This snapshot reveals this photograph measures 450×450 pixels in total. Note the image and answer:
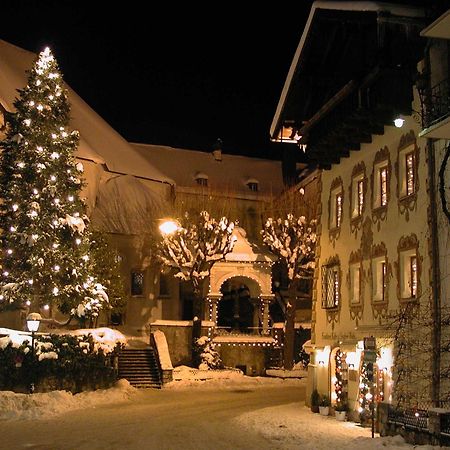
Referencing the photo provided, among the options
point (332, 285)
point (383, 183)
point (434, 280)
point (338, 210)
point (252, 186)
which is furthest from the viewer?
point (252, 186)

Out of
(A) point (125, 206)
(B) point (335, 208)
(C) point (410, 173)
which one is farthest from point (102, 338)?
(A) point (125, 206)

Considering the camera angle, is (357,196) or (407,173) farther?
(357,196)

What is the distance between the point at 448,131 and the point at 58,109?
19538 mm

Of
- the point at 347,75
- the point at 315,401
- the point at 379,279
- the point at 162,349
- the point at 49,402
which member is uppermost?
the point at 347,75

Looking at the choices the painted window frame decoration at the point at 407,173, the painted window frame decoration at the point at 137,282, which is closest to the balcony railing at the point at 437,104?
the painted window frame decoration at the point at 407,173

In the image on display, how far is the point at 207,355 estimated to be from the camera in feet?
125

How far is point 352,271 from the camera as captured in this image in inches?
955

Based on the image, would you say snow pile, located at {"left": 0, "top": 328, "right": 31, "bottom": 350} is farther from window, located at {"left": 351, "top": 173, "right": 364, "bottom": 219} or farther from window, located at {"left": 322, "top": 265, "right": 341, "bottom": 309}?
window, located at {"left": 351, "top": 173, "right": 364, "bottom": 219}

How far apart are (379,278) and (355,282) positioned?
5.79ft

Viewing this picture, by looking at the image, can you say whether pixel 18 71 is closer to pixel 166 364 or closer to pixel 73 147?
pixel 73 147

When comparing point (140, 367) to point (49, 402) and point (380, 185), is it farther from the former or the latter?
point (380, 185)

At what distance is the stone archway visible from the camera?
140 feet

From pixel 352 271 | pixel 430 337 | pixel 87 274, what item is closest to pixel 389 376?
pixel 430 337

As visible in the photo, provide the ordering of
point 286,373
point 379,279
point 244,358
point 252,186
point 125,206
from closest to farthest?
point 379,279, point 286,373, point 244,358, point 125,206, point 252,186
